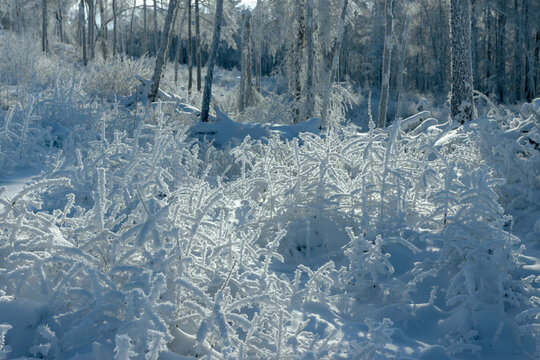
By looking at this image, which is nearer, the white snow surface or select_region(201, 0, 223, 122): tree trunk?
the white snow surface

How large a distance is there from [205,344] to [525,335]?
1639 mm

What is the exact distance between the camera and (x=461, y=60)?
6883mm

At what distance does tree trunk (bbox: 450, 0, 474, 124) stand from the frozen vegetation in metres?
2.00

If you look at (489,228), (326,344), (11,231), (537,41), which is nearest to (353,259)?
(489,228)

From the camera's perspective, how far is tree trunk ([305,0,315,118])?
436 inches

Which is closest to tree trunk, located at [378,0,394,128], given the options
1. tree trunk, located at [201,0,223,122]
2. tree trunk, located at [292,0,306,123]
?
tree trunk, located at [292,0,306,123]

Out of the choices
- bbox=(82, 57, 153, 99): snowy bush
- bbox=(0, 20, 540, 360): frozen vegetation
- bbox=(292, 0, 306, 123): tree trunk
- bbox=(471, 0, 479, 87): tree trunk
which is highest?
bbox=(471, 0, 479, 87): tree trunk

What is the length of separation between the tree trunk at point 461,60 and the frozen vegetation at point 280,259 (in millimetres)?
1997

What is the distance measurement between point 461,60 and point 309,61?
4.82 m

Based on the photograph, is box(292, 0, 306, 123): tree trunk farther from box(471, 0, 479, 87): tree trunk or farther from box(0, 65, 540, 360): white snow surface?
box(471, 0, 479, 87): tree trunk

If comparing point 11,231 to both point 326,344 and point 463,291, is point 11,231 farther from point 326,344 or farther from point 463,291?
point 463,291

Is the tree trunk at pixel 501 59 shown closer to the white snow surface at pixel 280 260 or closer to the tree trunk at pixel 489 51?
the tree trunk at pixel 489 51

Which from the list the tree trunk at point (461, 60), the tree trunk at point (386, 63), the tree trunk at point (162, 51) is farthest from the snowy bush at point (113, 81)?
the tree trunk at point (461, 60)

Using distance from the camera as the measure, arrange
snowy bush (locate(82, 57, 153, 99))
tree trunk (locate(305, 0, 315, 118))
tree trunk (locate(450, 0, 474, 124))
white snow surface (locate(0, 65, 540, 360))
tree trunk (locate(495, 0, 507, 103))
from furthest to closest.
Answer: tree trunk (locate(495, 0, 507, 103)) → tree trunk (locate(305, 0, 315, 118)) → snowy bush (locate(82, 57, 153, 99)) → tree trunk (locate(450, 0, 474, 124)) → white snow surface (locate(0, 65, 540, 360))
